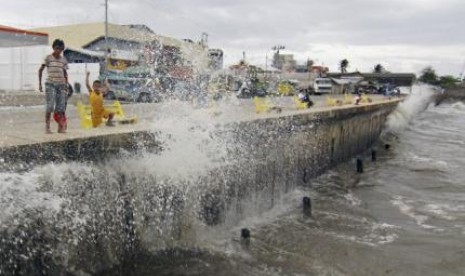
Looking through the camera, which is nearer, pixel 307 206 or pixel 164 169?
pixel 164 169

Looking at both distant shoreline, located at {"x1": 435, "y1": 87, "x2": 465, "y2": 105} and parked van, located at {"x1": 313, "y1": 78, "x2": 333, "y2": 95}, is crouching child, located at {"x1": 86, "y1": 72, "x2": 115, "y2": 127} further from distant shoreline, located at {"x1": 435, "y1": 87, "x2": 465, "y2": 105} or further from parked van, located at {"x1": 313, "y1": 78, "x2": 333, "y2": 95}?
distant shoreline, located at {"x1": 435, "y1": 87, "x2": 465, "y2": 105}

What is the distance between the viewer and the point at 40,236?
633 centimetres

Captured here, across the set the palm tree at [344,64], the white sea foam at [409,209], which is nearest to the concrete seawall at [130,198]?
the white sea foam at [409,209]

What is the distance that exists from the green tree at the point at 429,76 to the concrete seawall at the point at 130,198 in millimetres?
128333

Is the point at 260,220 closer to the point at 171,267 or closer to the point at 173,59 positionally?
the point at 171,267

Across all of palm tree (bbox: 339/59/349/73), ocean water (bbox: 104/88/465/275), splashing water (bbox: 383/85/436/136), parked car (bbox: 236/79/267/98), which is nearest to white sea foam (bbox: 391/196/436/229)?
ocean water (bbox: 104/88/465/275)

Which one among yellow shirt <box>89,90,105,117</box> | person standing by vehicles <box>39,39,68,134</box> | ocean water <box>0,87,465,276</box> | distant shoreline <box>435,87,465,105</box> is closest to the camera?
ocean water <box>0,87,465,276</box>

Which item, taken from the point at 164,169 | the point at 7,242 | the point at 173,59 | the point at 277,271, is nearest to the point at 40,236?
the point at 7,242

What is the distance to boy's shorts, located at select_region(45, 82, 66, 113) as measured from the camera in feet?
27.6

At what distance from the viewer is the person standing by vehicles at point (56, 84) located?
27.1 feet

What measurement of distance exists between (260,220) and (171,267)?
12.9 feet

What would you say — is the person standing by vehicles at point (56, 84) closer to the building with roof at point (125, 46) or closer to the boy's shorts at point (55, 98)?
the boy's shorts at point (55, 98)

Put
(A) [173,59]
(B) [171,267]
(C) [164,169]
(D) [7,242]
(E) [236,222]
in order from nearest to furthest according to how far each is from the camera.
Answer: (D) [7,242]
(B) [171,267]
(C) [164,169]
(E) [236,222]
(A) [173,59]

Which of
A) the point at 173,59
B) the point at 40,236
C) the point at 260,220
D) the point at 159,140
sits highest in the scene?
the point at 173,59
